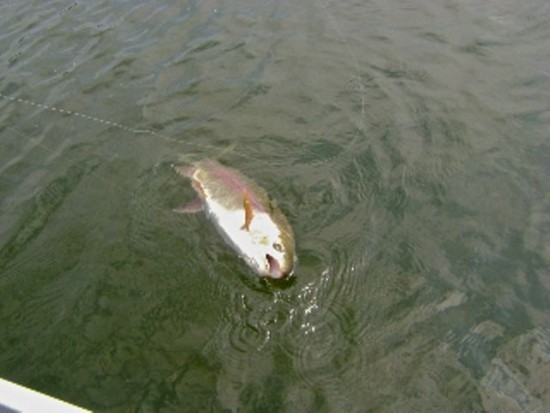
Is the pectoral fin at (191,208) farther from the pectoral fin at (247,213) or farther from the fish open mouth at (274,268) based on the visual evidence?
the fish open mouth at (274,268)

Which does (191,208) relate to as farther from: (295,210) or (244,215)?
(295,210)

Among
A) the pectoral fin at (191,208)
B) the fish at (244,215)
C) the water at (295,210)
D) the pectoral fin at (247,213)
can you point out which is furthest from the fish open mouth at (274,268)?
the pectoral fin at (191,208)

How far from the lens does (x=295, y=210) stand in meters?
5.41

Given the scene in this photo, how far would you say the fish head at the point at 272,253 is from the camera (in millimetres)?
4625

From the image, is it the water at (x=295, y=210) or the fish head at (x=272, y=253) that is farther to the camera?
the fish head at (x=272, y=253)

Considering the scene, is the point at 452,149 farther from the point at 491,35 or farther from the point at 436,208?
the point at 491,35

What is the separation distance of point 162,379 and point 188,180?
7.91ft

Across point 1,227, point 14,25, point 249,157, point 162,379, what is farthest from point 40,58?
point 162,379

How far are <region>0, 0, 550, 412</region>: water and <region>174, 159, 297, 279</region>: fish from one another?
16 centimetres

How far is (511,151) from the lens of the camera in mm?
5918

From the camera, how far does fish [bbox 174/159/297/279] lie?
4.68 meters

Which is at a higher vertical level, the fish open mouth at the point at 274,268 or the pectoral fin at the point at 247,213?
the pectoral fin at the point at 247,213

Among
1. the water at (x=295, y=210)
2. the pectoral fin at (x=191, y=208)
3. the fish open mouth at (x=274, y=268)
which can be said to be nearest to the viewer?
the water at (x=295, y=210)

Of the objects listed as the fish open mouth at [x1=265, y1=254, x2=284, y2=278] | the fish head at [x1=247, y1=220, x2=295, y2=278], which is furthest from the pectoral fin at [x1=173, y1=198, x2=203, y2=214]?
the fish open mouth at [x1=265, y1=254, x2=284, y2=278]
